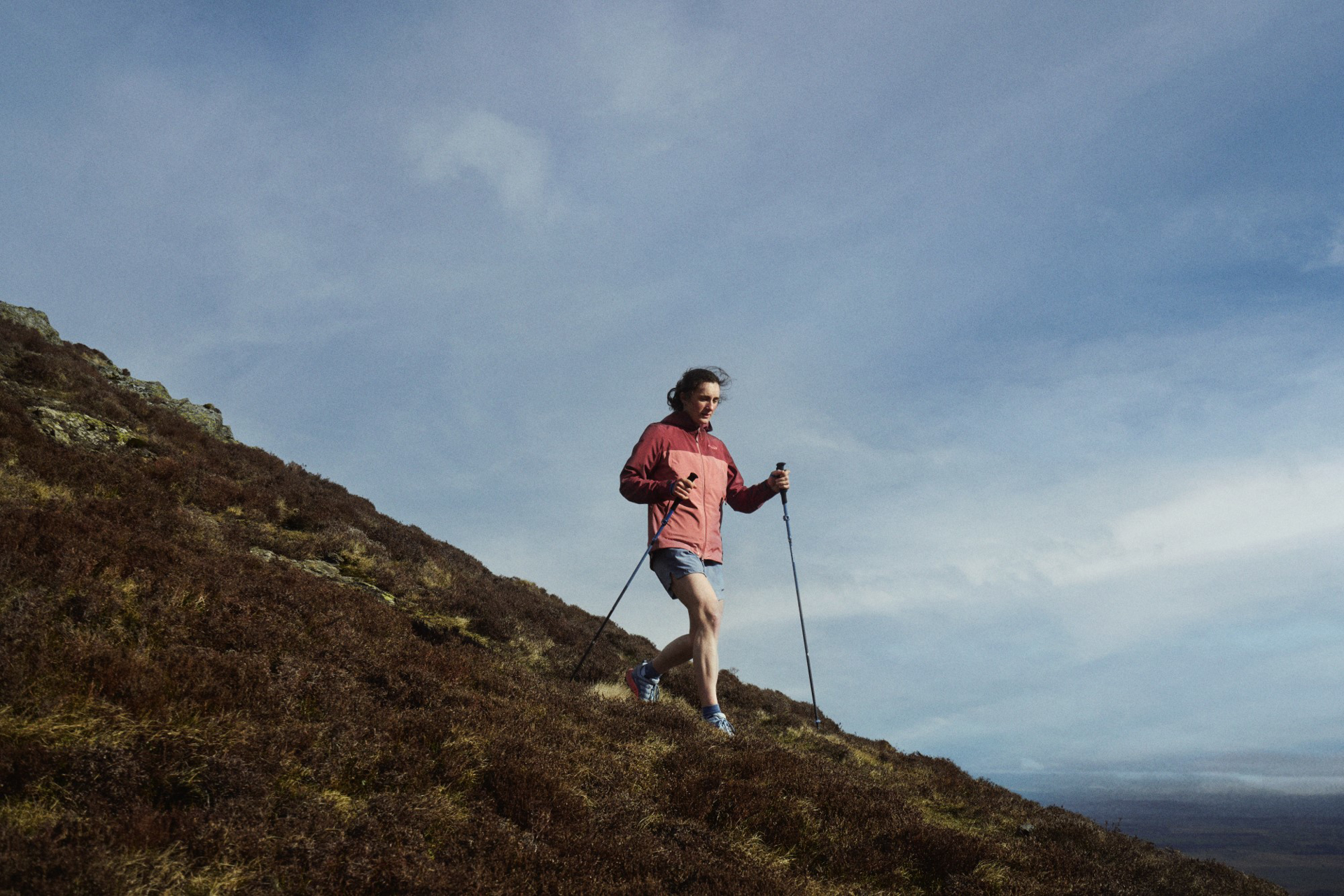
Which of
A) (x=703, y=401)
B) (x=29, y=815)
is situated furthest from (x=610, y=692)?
(x=29, y=815)

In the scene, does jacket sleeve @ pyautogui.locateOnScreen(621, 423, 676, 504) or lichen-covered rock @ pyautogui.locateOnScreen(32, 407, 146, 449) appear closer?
jacket sleeve @ pyautogui.locateOnScreen(621, 423, 676, 504)

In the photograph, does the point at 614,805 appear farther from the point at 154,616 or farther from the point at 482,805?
the point at 154,616

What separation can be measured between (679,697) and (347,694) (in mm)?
5579

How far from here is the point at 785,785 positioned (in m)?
4.74

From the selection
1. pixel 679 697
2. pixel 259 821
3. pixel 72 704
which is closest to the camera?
pixel 259 821

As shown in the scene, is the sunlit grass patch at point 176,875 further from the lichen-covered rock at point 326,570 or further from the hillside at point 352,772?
the lichen-covered rock at point 326,570

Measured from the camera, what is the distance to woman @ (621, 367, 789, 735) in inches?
241

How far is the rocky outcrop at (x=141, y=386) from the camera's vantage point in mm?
18141

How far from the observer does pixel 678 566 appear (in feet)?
20.4

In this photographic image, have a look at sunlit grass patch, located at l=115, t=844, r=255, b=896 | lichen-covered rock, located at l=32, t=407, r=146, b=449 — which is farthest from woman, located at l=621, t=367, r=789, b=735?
lichen-covered rock, located at l=32, t=407, r=146, b=449

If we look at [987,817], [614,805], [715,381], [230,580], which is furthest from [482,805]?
[987,817]

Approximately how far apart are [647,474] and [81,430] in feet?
27.8

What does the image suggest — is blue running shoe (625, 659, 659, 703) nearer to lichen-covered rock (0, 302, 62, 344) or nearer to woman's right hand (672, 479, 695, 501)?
woman's right hand (672, 479, 695, 501)

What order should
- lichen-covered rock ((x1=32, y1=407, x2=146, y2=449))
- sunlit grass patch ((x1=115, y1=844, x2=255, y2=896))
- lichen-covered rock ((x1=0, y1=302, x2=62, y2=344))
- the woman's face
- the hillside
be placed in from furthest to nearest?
1. lichen-covered rock ((x1=0, y1=302, x2=62, y2=344))
2. lichen-covered rock ((x1=32, y1=407, x2=146, y2=449))
3. the woman's face
4. the hillside
5. sunlit grass patch ((x1=115, y1=844, x2=255, y2=896))
